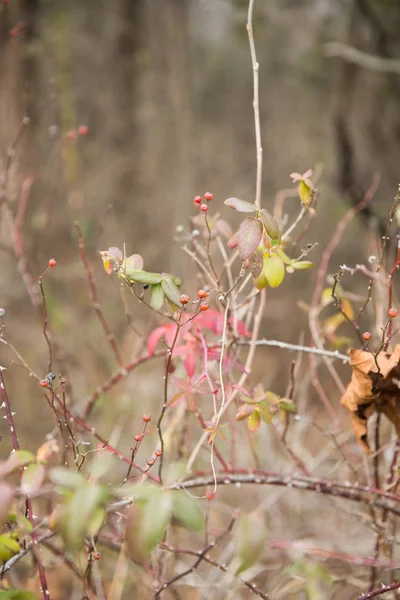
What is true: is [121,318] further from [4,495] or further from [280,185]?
[4,495]

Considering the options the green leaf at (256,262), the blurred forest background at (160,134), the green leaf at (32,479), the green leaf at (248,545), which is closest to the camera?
the green leaf at (32,479)

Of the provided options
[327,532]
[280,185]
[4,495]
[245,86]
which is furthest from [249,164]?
[4,495]

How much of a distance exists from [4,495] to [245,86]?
4.03 meters

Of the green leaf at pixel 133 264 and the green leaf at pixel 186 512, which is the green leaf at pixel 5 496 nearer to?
the green leaf at pixel 186 512

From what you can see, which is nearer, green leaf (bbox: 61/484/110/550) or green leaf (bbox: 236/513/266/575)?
green leaf (bbox: 61/484/110/550)

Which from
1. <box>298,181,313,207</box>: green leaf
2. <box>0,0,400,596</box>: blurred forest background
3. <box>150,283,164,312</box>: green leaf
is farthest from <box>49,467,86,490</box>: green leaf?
<box>0,0,400,596</box>: blurred forest background

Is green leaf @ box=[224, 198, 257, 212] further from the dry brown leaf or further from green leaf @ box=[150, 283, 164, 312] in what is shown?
the dry brown leaf

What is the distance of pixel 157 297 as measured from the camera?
0.89m

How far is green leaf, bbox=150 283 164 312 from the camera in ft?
2.87

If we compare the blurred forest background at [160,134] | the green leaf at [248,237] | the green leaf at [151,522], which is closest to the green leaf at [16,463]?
the green leaf at [151,522]

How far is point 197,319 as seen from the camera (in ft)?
3.68

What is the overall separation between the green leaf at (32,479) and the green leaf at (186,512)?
19cm

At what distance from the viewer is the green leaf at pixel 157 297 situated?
0.88 meters

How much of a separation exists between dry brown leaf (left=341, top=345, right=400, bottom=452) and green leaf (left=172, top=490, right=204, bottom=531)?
0.48m
